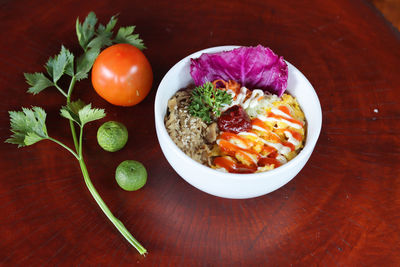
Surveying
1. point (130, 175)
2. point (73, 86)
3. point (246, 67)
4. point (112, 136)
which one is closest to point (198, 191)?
point (130, 175)

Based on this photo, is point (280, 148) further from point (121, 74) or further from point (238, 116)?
point (121, 74)

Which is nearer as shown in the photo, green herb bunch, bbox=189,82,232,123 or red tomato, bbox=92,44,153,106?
green herb bunch, bbox=189,82,232,123

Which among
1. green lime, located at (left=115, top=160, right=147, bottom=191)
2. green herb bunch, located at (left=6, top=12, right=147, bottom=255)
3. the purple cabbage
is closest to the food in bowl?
the purple cabbage

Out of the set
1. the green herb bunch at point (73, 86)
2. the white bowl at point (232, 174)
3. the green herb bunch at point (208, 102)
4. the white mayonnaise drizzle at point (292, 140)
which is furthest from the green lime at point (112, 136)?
the white mayonnaise drizzle at point (292, 140)

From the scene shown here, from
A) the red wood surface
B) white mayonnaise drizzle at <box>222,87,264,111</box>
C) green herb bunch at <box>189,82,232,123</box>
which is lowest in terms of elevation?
the red wood surface

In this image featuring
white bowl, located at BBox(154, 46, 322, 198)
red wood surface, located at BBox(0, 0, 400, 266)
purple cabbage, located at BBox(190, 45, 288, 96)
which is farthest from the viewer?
purple cabbage, located at BBox(190, 45, 288, 96)

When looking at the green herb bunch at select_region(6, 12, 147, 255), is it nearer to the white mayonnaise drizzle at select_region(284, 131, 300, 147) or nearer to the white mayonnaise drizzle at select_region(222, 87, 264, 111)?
the white mayonnaise drizzle at select_region(222, 87, 264, 111)
